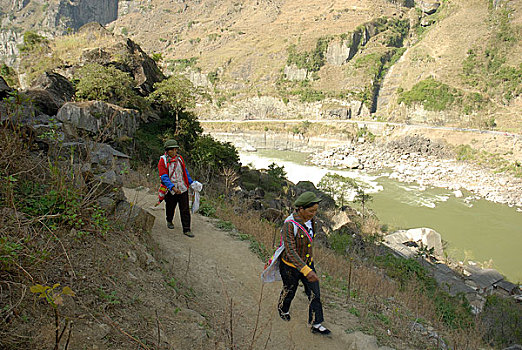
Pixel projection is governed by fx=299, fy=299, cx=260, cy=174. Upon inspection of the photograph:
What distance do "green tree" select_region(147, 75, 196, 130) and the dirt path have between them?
10.4 metres

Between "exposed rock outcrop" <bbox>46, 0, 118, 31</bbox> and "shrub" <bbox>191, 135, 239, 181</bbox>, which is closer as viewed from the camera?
"shrub" <bbox>191, 135, 239, 181</bbox>

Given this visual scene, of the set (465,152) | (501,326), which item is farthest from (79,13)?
(501,326)

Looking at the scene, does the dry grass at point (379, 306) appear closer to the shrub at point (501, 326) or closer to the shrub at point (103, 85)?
the shrub at point (501, 326)

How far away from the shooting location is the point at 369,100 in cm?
5906

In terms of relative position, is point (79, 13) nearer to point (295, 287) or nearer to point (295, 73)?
point (295, 73)

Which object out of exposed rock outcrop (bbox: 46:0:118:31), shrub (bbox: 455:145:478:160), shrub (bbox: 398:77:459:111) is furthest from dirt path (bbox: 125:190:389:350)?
exposed rock outcrop (bbox: 46:0:118:31)

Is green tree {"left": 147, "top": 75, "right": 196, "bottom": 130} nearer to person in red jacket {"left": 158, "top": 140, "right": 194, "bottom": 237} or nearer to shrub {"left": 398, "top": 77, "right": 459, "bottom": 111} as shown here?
person in red jacket {"left": 158, "top": 140, "right": 194, "bottom": 237}

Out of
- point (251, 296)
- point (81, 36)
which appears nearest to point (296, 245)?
point (251, 296)

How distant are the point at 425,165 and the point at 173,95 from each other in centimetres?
3285

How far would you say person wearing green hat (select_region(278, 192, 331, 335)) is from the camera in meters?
2.75

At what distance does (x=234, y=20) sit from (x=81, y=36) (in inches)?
4479

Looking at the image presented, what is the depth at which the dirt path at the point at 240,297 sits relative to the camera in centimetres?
289

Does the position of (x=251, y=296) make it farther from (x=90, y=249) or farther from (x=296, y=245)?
(x=90, y=249)

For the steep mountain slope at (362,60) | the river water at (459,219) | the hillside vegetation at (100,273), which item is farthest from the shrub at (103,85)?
the steep mountain slope at (362,60)
